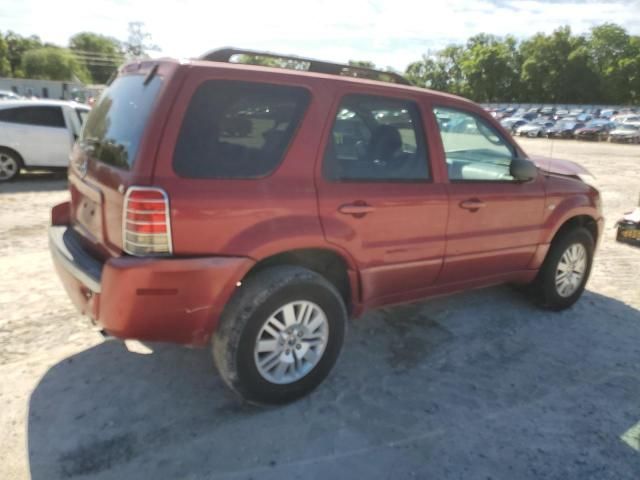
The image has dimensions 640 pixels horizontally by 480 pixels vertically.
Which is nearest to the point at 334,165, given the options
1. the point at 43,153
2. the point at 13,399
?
the point at 13,399

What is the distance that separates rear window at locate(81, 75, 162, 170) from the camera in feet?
8.63

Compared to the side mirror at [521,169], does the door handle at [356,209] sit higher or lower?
lower

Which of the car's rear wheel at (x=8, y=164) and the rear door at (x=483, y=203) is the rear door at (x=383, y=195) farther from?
the car's rear wheel at (x=8, y=164)

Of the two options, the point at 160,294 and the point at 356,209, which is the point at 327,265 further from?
the point at 160,294

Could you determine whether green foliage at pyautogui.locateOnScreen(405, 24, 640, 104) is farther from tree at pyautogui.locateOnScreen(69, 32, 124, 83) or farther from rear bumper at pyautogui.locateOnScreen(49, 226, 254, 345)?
rear bumper at pyautogui.locateOnScreen(49, 226, 254, 345)

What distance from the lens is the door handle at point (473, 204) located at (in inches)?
142

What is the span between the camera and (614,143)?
36.1 m

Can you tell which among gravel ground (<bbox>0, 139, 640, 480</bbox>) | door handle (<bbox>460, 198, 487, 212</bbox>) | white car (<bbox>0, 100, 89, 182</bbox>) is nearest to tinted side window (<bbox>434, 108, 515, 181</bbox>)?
door handle (<bbox>460, 198, 487, 212</bbox>)

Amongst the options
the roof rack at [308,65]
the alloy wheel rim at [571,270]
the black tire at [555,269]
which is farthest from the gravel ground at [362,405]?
the roof rack at [308,65]

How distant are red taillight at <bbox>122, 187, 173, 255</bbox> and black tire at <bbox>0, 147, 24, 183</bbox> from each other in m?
8.66

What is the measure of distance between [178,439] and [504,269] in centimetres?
282

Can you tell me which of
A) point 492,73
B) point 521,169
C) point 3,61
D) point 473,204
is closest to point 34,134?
point 473,204

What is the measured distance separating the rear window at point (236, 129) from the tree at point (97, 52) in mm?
133665

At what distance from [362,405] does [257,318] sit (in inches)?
34.6
